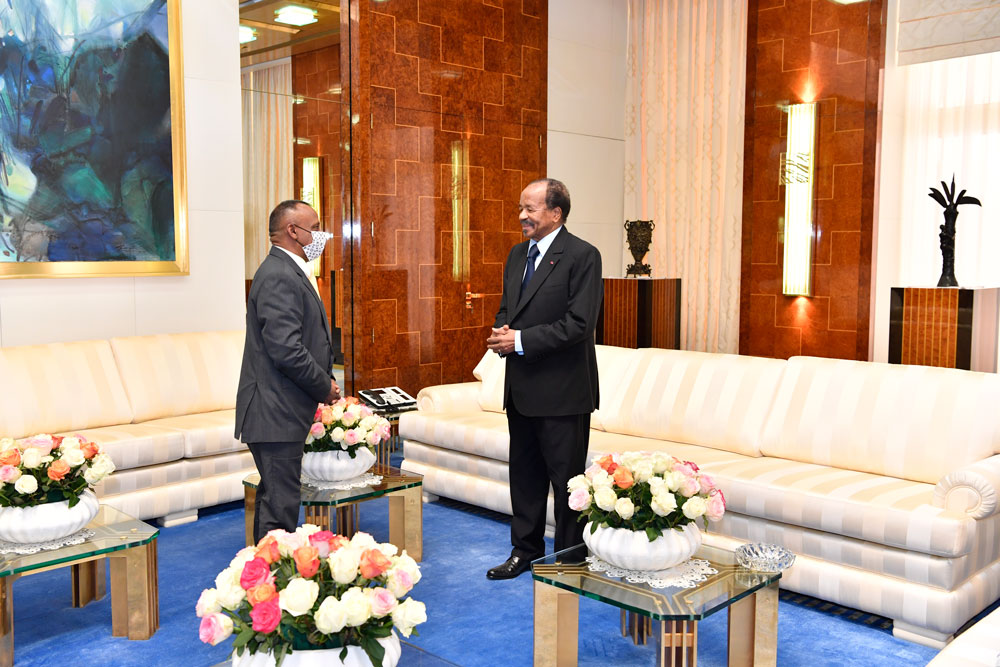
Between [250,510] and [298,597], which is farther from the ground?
[298,597]

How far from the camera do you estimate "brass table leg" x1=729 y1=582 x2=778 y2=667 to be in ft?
8.97

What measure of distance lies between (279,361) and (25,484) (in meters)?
0.93

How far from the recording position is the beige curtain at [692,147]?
735 cm

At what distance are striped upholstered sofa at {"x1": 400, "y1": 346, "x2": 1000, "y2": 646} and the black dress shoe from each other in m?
0.77

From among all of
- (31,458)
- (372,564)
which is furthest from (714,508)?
(31,458)

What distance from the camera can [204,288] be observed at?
5730mm

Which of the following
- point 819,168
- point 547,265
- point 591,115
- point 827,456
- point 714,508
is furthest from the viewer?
point 591,115

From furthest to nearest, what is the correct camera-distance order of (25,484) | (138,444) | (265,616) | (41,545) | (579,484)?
(138,444) < (41,545) < (25,484) < (579,484) < (265,616)

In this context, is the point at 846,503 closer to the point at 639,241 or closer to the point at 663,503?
the point at 663,503

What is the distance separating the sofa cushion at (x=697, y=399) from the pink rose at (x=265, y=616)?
2897mm

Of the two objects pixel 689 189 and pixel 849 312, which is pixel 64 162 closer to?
pixel 689 189

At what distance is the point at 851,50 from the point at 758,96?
0.81 m

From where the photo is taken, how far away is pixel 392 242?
656cm

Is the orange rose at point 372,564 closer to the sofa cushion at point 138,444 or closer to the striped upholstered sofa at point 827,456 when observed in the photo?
the striped upholstered sofa at point 827,456
